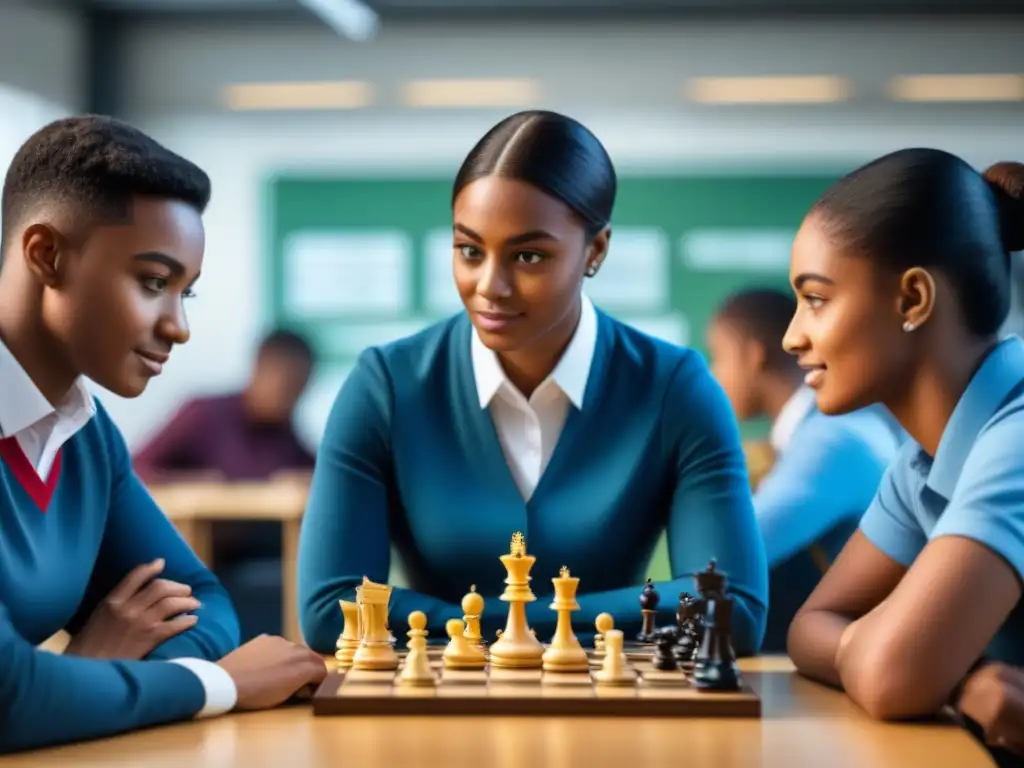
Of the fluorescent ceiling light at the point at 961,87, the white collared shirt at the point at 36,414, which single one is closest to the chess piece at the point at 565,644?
the white collared shirt at the point at 36,414

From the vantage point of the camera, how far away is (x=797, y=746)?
146cm

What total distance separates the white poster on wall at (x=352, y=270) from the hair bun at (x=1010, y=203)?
6234 mm

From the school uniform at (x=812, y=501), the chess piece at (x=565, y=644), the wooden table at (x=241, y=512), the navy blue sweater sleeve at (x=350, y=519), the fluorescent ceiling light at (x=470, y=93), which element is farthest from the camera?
the fluorescent ceiling light at (x=470, y=93)

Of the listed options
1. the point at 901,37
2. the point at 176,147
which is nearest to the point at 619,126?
the point at 901,37

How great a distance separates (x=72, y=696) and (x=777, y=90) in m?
7.05

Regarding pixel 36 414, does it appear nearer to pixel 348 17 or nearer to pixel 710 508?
pixel 710 508

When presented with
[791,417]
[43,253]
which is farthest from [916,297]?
[791,417]

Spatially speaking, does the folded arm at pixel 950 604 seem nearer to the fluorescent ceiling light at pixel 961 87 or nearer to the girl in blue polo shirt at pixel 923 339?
the girl in blue polo shirt at pixel 923 339

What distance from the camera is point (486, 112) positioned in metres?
8.05

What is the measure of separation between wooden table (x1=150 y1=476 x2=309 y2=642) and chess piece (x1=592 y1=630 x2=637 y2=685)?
3798 millimetres

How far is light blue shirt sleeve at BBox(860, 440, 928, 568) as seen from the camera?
1908 mm

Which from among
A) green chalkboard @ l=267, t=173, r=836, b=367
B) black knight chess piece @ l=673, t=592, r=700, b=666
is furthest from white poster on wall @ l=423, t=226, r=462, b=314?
black knight chess piece @ l=673, t=592, r=700, b=666

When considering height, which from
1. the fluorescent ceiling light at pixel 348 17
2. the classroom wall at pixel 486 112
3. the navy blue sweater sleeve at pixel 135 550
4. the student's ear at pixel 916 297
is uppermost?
the fluorescent ceiling light at pixel 348 17

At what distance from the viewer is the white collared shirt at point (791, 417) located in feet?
10.2
